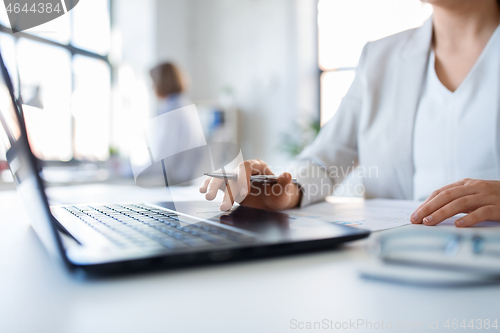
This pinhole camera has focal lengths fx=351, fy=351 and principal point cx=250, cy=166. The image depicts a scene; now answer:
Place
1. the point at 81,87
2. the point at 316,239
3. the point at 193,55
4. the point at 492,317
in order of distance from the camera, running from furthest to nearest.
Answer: the point at 193,55
the point at 81,87
the point at 316,239
the point at 492,317

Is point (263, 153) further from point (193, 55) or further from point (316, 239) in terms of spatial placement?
point (316, 239)

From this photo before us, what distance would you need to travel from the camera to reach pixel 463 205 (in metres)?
0.44

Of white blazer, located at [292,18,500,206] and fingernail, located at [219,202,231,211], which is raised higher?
white blazer, located at [292,18,500,206]

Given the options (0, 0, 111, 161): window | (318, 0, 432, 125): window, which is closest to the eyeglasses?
(318, 0, 432, 125): window

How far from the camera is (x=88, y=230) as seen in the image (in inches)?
13.2

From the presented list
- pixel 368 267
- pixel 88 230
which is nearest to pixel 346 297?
pixel 368 267

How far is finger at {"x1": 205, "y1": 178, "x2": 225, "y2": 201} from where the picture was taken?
0.50 metres

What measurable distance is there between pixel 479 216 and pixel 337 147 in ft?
1.67

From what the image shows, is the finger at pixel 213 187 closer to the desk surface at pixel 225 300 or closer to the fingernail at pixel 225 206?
the fingernail at pixel 225 206

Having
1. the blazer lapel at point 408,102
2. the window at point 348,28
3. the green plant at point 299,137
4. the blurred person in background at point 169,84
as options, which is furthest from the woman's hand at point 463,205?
the green plant at point 299,137

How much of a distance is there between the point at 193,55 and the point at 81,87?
142 centimetres

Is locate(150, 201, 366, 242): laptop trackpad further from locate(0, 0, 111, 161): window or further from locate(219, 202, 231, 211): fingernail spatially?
locate(0, 0, 111, 161): window

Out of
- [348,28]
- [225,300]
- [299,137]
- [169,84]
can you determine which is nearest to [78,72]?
[169,84]
